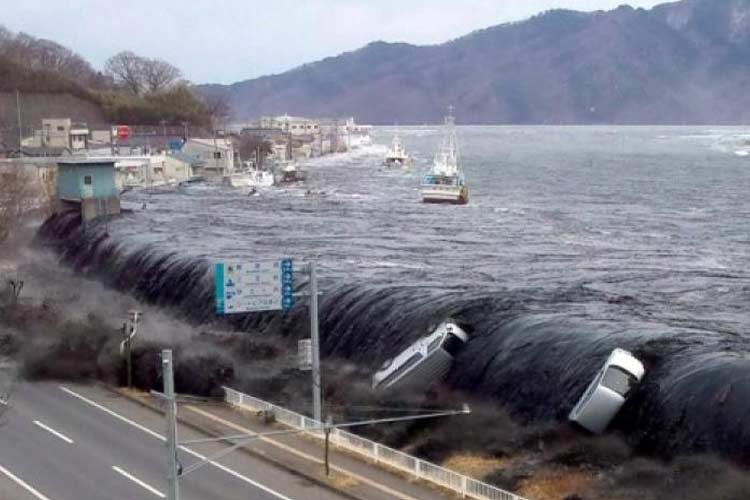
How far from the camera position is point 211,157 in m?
86.2

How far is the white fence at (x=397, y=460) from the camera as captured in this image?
1658 centimetres

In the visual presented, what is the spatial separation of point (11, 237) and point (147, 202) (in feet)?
40.1

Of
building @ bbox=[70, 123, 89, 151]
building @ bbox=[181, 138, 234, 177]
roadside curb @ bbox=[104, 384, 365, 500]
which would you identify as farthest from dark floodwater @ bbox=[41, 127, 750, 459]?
building @ bbox=[70, 123, 89, 151]

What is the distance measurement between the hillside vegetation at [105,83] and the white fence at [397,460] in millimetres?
78652

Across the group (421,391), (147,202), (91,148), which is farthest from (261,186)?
(421,391)

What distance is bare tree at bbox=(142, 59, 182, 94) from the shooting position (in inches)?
5369

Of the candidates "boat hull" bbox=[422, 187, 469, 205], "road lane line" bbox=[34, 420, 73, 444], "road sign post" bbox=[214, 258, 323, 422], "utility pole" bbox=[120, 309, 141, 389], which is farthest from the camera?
"boat hull" bbox=[422, 187, 469, 205]

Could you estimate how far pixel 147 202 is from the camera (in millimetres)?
60656

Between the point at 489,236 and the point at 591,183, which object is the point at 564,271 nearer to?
the point at 489,236

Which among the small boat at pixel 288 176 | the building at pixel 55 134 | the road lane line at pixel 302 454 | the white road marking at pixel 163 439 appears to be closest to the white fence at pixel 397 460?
the road lane line at pixel 302 454

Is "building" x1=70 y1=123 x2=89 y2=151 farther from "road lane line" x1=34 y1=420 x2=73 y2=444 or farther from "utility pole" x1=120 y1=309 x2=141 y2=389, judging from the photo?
"road lane line" x1=34 y1=420 x2=73 y2=444

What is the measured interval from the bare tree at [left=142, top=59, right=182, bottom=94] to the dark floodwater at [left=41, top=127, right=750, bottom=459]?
6419cm

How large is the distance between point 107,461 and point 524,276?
18.5 metres

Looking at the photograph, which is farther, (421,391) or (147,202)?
(147,202)
